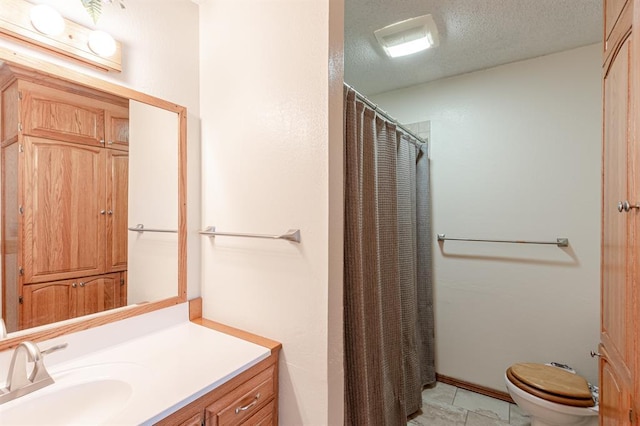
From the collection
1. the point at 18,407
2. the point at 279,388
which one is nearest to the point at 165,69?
the point at 18,407

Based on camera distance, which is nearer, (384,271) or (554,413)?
(554,413)

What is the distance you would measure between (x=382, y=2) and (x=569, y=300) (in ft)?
7.30

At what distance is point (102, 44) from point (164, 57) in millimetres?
286

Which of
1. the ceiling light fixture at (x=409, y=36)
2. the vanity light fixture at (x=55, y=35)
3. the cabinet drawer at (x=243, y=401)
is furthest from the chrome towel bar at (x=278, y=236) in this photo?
the ceiling light fixture at (x=409, y=36)

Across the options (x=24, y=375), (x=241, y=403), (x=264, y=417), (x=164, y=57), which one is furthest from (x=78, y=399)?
(x=164, y=57)

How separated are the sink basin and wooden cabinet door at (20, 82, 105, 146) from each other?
871mm

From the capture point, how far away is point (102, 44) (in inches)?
45.6

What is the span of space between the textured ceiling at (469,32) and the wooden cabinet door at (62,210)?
4.94 ft

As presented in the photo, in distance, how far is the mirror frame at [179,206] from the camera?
1.00 meters

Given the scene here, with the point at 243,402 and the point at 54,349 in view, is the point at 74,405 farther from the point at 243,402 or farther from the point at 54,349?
the point at 243,402

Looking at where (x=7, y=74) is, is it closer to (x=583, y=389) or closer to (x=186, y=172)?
(x=186, y=172)

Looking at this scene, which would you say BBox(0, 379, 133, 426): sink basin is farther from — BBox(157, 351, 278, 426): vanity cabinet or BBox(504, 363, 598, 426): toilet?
BBox(504, 363, 598, 426): toilet

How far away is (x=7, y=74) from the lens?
100cm

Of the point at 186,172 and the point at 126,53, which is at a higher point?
the point at 126,53
